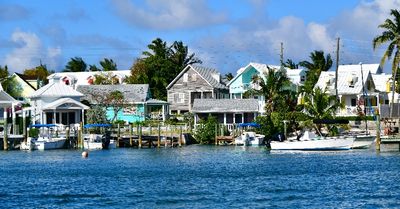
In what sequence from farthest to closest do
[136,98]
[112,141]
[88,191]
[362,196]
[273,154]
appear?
[136,98], [112,141], [273,154], [88,191], [362,196]

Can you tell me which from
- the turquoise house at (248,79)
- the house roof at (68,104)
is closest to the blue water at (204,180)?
the house roof at (68,104)

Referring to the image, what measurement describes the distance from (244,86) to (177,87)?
33.5ft

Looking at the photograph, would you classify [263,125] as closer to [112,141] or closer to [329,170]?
[112,141]

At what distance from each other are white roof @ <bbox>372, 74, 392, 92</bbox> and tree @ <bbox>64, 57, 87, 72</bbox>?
67253 millimetres

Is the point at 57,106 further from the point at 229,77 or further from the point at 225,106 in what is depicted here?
the point at 229,77

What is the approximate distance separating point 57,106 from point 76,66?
228 ft

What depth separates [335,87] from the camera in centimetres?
9875

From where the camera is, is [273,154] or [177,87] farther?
[177,87]

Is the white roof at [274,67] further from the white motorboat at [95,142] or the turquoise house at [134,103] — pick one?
the white motorboat at [95,142]

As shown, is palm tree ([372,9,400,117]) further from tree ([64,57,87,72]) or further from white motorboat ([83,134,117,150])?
tree ([64,57,87,72])

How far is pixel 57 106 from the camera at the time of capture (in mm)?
92938

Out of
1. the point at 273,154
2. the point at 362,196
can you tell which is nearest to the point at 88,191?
the point at 362,196

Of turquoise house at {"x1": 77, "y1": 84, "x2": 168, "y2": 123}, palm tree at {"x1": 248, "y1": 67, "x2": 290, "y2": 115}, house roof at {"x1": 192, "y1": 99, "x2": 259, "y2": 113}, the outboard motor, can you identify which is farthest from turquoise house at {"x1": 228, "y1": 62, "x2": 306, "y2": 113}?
the outboard motor

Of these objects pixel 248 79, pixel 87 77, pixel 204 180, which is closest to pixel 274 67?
pixel 248 79
